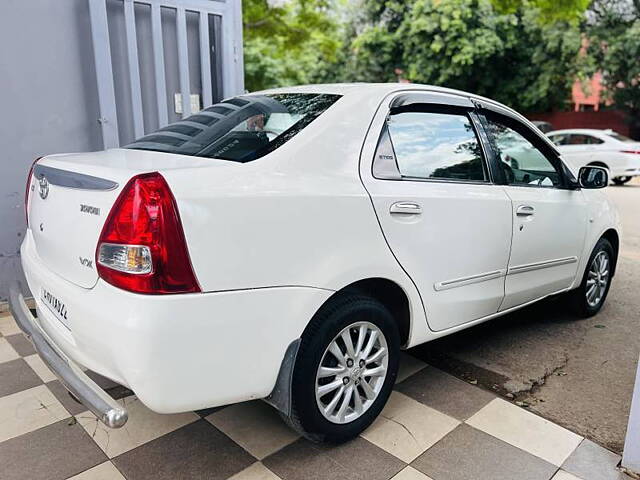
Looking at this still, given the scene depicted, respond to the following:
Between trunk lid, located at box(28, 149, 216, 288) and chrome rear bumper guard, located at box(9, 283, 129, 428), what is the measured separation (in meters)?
0.30

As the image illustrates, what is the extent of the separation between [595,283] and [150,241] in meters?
3.66

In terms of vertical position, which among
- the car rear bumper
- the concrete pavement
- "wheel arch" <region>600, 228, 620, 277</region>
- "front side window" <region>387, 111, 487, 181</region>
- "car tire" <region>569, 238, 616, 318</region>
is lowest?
the concrete pavement

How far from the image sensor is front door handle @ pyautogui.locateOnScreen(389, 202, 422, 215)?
7.93 feet

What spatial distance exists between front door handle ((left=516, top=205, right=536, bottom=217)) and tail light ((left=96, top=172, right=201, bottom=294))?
2.09 meters

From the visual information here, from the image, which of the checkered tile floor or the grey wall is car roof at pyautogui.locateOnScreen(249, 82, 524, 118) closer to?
the checkered tile floor

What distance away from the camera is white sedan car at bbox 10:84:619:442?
6.00 ft

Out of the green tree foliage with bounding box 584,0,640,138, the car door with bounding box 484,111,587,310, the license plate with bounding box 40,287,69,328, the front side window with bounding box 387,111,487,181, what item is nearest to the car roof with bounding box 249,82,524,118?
the front side window with bounding box 387,111,487,181

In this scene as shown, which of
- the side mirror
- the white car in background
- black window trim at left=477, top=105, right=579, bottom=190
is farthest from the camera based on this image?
the white car in background

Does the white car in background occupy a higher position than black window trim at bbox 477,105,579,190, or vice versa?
black window trim at bbox 477,105,579,190

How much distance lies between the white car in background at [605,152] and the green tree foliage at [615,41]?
539 centimetres

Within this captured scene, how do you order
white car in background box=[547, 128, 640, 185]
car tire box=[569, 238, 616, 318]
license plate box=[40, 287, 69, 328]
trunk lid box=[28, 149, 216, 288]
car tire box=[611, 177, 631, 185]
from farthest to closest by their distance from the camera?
car tire box=[611, 177, 631, 185] → white car in background box=[547, 128, 640, 185] → car tire box=[569, 238, 616, 318] → license plate box=[40, 287, 69, 328] → trunk lid box=[28, 149, 216, 288]

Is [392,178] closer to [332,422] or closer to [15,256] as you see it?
[332,422]

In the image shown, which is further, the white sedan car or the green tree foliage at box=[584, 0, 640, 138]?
the green tree foliage at box=[584, 0, 640, 138]

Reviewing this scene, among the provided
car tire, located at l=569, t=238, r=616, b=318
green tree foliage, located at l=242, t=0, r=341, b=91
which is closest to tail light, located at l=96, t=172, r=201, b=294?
car tire, located at l=569, t=238, r=616, b=318
